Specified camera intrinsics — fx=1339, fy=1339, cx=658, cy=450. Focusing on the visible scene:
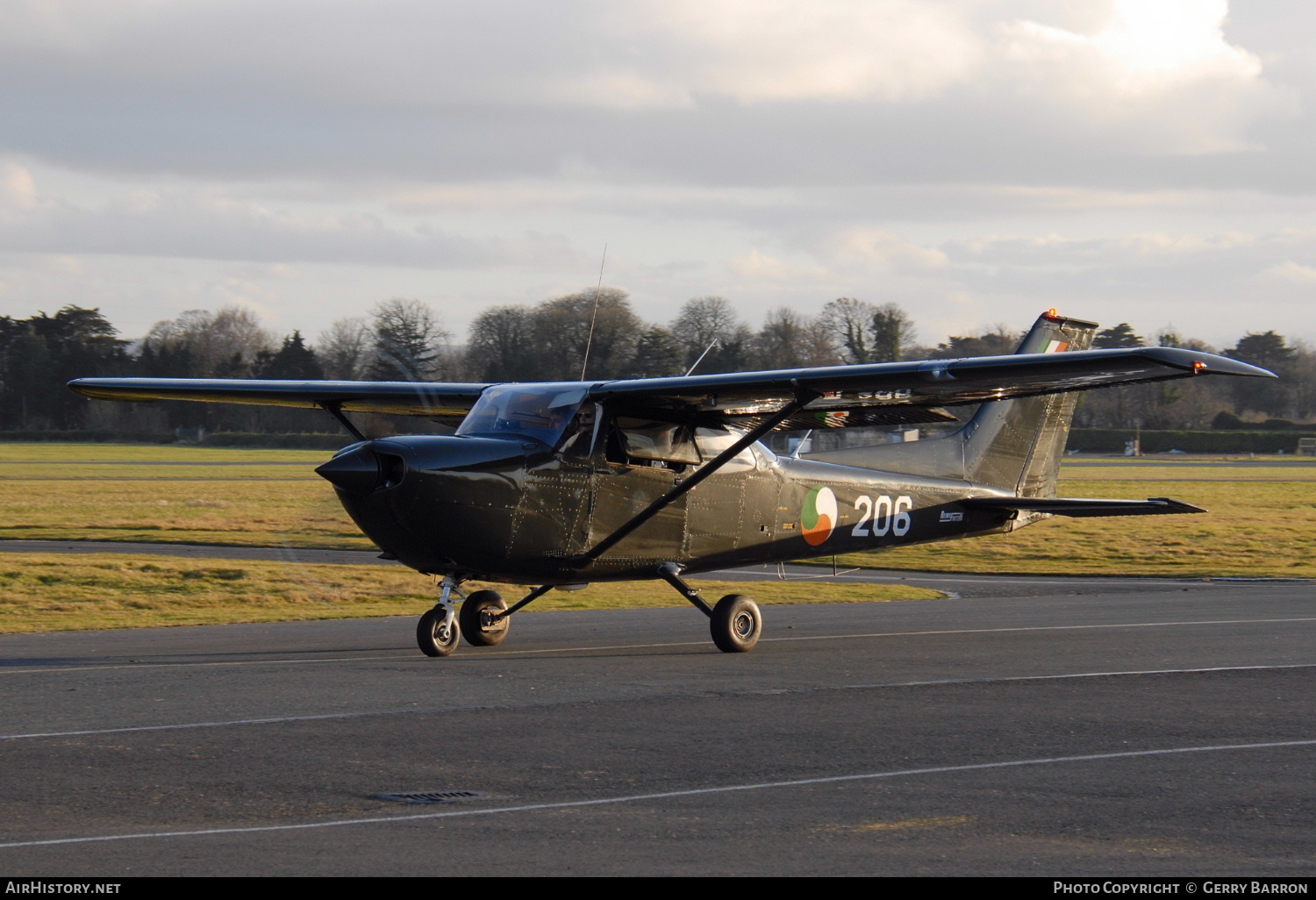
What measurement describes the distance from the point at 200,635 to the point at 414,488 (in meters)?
5.10

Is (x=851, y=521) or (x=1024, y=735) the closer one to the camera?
(x=1024, y=735)

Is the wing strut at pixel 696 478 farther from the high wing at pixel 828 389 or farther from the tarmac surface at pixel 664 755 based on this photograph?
the tarmac surface at pixel 664 755

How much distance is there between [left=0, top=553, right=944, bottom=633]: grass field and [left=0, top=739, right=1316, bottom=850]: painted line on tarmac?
33.5 feet

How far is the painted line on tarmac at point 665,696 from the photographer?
8828mm

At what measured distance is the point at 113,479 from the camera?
188 feet

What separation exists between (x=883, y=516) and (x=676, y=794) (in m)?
8.92

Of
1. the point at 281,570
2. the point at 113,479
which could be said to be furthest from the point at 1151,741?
the point at 113,479

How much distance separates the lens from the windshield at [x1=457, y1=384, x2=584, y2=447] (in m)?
12.5

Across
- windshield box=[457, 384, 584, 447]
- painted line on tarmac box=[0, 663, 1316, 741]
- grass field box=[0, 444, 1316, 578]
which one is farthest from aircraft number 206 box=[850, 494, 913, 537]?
grass field box=[0, 444, 1316, 578]

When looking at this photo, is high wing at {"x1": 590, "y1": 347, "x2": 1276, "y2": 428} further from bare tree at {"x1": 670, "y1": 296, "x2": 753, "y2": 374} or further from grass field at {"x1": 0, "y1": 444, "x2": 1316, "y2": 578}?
bare tree at {"x1": 670, "y1": 296, "x2": 753, "y2": 374}

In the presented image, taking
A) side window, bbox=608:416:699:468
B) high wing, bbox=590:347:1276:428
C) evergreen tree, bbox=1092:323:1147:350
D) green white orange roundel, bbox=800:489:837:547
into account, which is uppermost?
evergreen tree, bbox=1092:323:1147:350

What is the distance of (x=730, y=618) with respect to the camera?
13203mm

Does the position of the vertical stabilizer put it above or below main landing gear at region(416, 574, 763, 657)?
above
